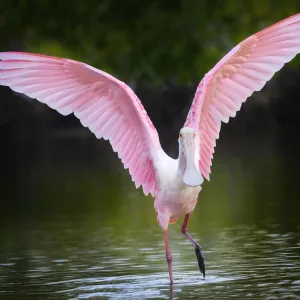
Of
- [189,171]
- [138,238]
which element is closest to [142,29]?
[138,238]

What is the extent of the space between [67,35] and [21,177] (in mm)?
20492

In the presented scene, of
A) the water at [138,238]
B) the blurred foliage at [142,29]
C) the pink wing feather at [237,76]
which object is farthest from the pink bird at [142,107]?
the blurred foliage at [142,29]

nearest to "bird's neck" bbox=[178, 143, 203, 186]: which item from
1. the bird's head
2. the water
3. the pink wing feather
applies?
the bird's head

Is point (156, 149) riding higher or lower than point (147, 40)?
lower

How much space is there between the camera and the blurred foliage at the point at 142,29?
146ft

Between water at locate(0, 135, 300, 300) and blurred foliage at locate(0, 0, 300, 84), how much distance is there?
18479 mm

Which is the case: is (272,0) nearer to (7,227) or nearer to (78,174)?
(78,174)

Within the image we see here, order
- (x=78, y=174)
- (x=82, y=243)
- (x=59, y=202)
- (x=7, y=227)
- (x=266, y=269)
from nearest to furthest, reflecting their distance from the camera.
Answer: (x=266, y=269) → (x=82, y=243) → (x=7, y=227) → (x=59, y=202) → (x=78, y=174)

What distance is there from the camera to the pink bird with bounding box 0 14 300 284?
1184cm

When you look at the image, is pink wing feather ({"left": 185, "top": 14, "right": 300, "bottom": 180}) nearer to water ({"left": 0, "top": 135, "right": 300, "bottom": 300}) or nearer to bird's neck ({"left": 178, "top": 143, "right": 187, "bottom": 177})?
bird's neck ({"left": 178, "top": 143, "right": 187, "bottom": 177})

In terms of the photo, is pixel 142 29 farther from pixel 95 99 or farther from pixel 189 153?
pixel 189 153

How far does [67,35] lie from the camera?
46.1 m

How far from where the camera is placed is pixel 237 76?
41.1 feet

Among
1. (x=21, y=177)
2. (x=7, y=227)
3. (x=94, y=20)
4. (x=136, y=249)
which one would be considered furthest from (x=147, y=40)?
(x=136, y=249)
